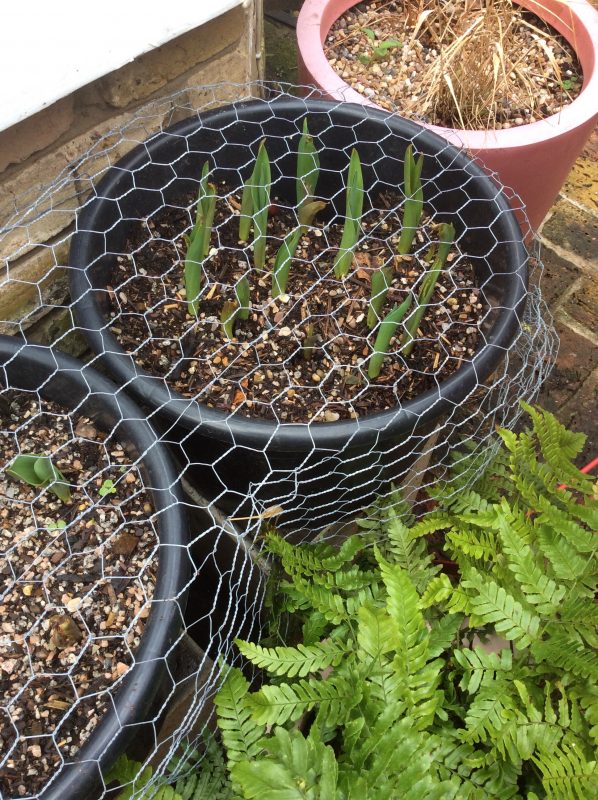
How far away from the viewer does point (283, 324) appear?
4.14ft

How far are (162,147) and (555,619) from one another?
0.99 meters

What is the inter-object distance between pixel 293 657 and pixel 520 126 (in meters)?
1.15

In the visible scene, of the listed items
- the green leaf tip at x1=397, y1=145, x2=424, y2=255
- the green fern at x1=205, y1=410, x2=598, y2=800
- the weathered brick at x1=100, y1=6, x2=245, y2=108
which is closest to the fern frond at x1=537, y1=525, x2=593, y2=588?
the green fern at x1=205, y1=410, x2=598, y2=800

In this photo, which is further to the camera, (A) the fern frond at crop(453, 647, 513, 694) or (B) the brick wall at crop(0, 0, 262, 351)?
(B) the brick wall at crop(0, 0, 262, 351)

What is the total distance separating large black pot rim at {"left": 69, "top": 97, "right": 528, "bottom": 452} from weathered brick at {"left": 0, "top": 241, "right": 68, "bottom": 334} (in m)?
0.14

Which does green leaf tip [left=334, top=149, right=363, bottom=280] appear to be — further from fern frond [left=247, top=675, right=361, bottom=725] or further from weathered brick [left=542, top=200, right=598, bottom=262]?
weathered brick [left=542, top=200, right=598, bottom=262]

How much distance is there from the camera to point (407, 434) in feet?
3.69

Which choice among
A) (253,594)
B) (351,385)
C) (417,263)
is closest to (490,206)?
(417,263)

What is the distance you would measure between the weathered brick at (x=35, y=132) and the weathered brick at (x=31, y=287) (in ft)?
0.50

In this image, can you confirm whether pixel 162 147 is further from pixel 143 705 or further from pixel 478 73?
pixel 143 705

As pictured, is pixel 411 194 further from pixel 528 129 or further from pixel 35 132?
pixel 35 132

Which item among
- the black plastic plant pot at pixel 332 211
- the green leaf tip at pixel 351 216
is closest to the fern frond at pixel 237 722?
the black plastic plant pot at pixel 332 211

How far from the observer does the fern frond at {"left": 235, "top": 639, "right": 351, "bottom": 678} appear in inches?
39.7

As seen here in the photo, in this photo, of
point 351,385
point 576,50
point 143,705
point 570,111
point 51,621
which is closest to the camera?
point 143,705
